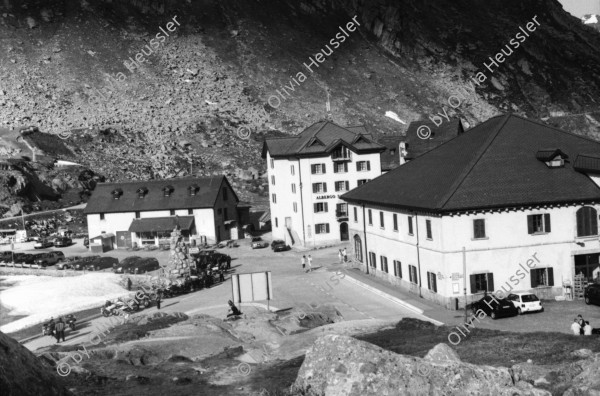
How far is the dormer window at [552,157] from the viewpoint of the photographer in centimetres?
4646

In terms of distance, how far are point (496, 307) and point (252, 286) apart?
44.6 feet

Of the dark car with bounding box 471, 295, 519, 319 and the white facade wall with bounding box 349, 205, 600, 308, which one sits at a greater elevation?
the white facade wall with bounding box 349, 205, 600, 308

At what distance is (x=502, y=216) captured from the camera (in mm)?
44562

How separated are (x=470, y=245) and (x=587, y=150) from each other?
11.5 meters

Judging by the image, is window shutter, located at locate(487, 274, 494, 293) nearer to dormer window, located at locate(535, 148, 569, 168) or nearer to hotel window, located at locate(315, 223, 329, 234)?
dormer window, located at locate(535, 148, 569, 168)

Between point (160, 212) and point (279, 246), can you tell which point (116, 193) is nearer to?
point (160, 212)

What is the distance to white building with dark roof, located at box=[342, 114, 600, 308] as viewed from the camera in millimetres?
44250

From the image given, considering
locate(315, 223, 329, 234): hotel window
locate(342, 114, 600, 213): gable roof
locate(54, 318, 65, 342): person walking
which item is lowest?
locate(54, 318, 65, 342): person walking

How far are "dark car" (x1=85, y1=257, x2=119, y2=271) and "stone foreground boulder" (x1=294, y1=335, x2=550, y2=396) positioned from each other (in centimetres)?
5806

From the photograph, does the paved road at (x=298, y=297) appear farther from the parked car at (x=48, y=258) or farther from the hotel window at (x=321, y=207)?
the parked car at (x=48, y=258)

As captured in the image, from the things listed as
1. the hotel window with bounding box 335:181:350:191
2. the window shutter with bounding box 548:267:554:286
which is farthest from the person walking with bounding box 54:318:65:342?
the hotel window with bounding box 335:181:350:191

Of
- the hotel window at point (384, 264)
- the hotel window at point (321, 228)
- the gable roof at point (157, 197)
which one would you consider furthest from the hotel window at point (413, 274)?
the gable roof at point (157, 197)

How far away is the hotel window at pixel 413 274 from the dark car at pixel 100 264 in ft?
112

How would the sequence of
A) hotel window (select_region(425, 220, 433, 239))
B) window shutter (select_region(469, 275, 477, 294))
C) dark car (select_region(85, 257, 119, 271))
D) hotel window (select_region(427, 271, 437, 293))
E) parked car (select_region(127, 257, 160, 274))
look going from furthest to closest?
dark car (select_region(85, 257, 119, 271)) → parked car (select_region(127, 257, 160, 274)) → hotel window (select_region(425, 220, 433, 239)) → hotel window (select_region(427, 271, 437, 293)) → window shutter (select_region(469, 275, 477, 294))
